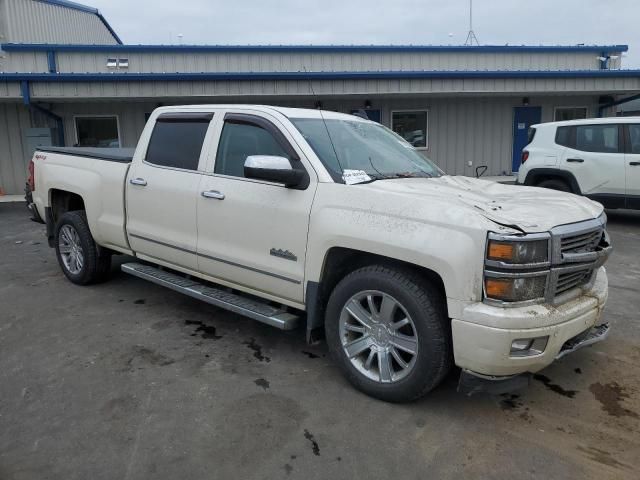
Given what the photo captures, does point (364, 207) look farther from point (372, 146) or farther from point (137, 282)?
point (137, 282)

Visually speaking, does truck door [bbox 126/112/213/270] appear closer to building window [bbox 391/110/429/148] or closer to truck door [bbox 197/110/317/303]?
truck door [bbox 197/110/317/303]

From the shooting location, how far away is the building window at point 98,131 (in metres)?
15.5

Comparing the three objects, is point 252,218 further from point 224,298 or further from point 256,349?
point 256,349

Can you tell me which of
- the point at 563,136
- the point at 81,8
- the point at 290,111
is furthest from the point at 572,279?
the point at 81,8

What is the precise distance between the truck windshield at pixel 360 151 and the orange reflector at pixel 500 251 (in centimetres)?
111

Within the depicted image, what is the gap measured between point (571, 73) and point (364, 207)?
1427cm

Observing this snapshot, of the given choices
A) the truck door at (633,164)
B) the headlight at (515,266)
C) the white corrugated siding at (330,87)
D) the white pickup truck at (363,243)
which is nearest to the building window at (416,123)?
the white corrugated siding at (330,87)

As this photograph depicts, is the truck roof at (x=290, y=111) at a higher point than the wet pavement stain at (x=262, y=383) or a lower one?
higher

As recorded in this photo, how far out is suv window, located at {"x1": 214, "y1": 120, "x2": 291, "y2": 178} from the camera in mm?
4102

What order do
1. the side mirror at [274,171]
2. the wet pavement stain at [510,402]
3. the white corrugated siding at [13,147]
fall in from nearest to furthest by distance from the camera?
the wet pavement stain at [510,402]
the side mirror at [274,171]
the white corrugated siding at [13,147]

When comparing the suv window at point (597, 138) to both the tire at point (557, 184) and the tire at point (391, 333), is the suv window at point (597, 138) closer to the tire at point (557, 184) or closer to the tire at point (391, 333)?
the tire at point (557, 184)

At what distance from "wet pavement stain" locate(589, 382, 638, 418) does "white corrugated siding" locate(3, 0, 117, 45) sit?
63.7ft

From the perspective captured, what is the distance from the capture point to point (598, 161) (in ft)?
30.4

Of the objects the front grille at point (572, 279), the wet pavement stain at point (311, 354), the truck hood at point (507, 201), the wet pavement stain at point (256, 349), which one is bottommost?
the wet pavement stain at point (311, 354)
